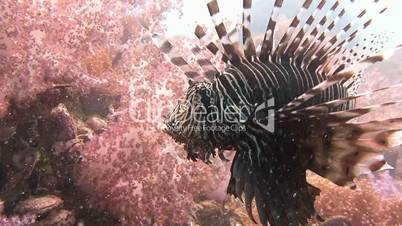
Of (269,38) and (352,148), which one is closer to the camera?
(352,148)

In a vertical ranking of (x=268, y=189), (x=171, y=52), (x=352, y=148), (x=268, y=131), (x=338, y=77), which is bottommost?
(x=268, y=189)

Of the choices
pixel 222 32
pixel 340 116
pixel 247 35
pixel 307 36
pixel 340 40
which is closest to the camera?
pixel 340 116

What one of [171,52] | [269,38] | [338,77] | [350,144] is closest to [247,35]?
[269,38]

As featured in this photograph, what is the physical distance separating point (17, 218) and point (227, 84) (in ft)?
6.72

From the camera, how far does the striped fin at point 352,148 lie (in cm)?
214

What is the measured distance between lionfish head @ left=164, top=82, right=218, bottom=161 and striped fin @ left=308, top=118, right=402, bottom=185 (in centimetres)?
65

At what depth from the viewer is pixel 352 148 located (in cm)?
224

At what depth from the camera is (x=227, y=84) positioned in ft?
7.86

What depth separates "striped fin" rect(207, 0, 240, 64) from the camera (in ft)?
7.79

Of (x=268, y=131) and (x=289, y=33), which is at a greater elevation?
(x=289, y=33)

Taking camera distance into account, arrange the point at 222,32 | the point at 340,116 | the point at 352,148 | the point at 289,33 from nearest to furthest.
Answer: the point at 340,116 < the point at 352,148 < the point at 222,32 < the point at 289,33

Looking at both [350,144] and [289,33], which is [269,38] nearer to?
[289,33]

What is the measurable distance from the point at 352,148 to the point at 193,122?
0.94 metres

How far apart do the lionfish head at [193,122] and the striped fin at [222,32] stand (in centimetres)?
32
